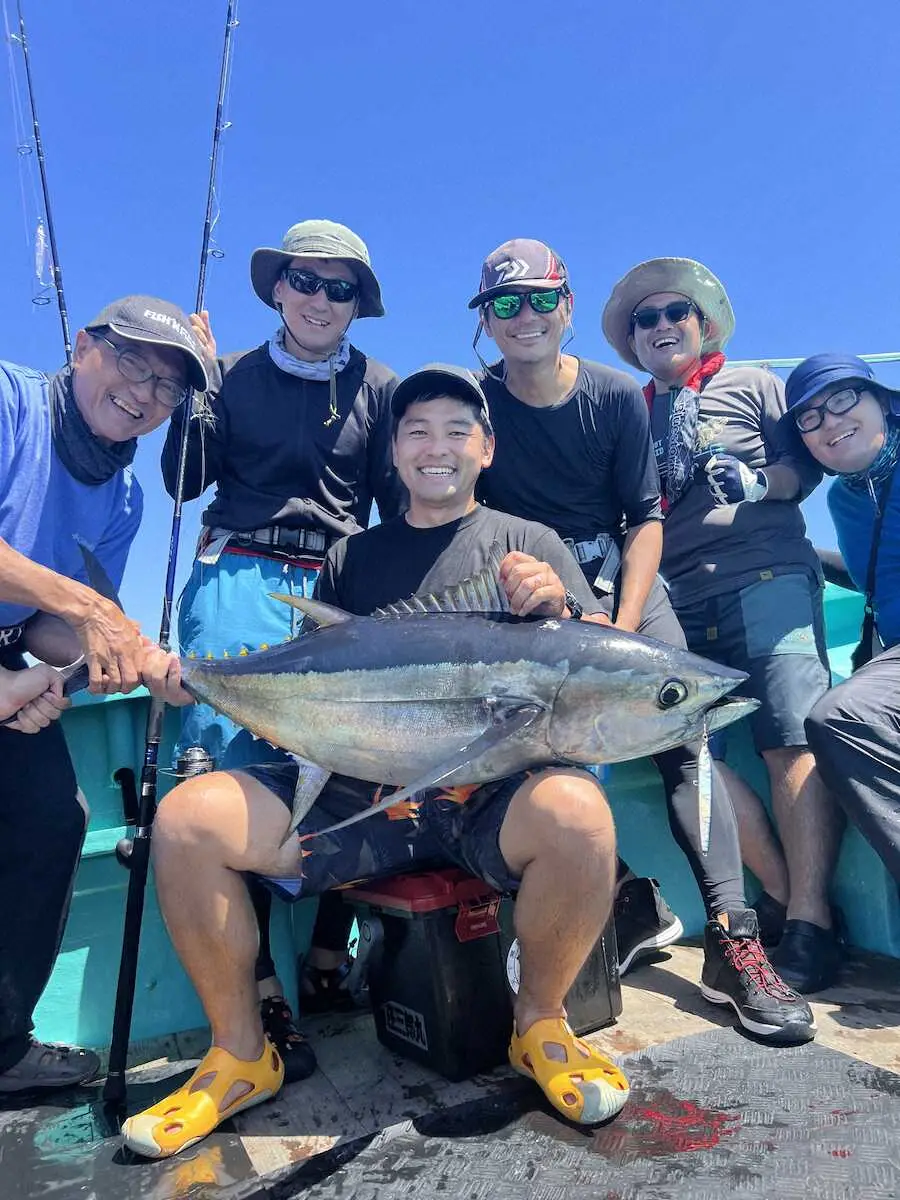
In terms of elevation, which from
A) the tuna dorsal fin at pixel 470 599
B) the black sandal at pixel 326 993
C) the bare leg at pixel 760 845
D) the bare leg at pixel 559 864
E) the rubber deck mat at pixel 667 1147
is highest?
the tuna dorsal fin at pixel 470 599

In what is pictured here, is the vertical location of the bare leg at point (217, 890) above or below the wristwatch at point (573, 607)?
below

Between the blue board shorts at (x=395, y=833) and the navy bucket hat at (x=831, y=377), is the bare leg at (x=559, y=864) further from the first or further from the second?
the navy bucket hat at (x=831, y=377)

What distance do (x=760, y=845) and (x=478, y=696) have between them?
1918mm

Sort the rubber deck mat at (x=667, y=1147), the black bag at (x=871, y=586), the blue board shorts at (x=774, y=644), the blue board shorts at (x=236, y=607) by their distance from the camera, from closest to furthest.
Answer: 1. the rubber deck mat at (x=667, y=1147)
2. the blue board shorts at (x=236, y=607)
3. the blue board shorts at (x=774, y=644)
4. the black bag at (x=871, y=586)

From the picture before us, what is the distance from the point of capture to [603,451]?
11.3 feet

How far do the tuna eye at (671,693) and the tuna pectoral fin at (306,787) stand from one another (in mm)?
983

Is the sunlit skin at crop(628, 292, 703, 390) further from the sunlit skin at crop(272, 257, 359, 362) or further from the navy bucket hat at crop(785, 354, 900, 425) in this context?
the sunlit skin at crop(272, 257, 359, 362)

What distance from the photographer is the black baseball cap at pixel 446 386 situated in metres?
2.86

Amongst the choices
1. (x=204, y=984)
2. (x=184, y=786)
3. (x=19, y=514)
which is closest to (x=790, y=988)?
(x=204, y=984)

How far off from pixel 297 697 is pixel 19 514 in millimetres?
1194

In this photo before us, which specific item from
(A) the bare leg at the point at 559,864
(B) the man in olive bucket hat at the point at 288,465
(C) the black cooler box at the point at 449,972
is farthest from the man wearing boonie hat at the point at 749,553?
(B) the man in olive bucket hat at the point at 288,465

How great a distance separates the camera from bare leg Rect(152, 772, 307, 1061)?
2.32 meters

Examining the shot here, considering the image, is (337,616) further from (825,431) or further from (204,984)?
(825,431)

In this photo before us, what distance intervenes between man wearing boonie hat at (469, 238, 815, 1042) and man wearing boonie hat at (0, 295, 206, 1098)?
125 centimetres
